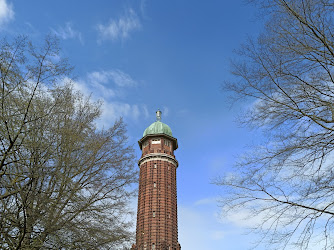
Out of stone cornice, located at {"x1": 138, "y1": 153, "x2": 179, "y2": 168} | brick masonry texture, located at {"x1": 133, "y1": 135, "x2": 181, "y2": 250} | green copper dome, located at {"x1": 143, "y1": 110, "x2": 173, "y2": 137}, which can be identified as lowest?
brick masonry texture, located at {"x1": 133, "y1": 135, "x2": 181, "y2": 250}

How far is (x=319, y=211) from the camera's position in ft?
19.0

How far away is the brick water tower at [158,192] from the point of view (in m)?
41.3

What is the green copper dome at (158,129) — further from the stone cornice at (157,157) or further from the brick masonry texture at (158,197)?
the stone cornice at (157,157)

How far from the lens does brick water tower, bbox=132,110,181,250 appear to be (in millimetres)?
41281

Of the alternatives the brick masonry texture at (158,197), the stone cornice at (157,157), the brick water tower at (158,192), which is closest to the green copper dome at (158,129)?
the brick water tower at (158,192)

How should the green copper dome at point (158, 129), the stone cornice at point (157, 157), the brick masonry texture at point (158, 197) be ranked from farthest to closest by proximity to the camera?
the green copper dome at point (158, 129), the stone cornice at point (157, 157), the brick masonry texture at point (158, 197)

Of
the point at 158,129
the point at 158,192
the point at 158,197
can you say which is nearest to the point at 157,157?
the point at 158,129

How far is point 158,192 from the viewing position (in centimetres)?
4491

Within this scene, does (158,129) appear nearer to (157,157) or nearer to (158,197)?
(157,157)

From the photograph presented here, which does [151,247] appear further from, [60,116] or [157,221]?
[60,116]

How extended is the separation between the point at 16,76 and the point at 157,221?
3885 centimetres

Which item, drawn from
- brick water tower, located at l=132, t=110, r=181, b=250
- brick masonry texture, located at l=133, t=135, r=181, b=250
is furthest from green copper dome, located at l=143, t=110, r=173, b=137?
brick masonry texture, located at l=133, t=135, r=181, b=250

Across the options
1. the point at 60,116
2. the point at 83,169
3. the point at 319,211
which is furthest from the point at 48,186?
the point at 319,211

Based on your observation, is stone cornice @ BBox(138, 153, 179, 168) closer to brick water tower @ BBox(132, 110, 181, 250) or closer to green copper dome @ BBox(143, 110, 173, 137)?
brick water tower @ BBox(132, 110, 181, 250)
